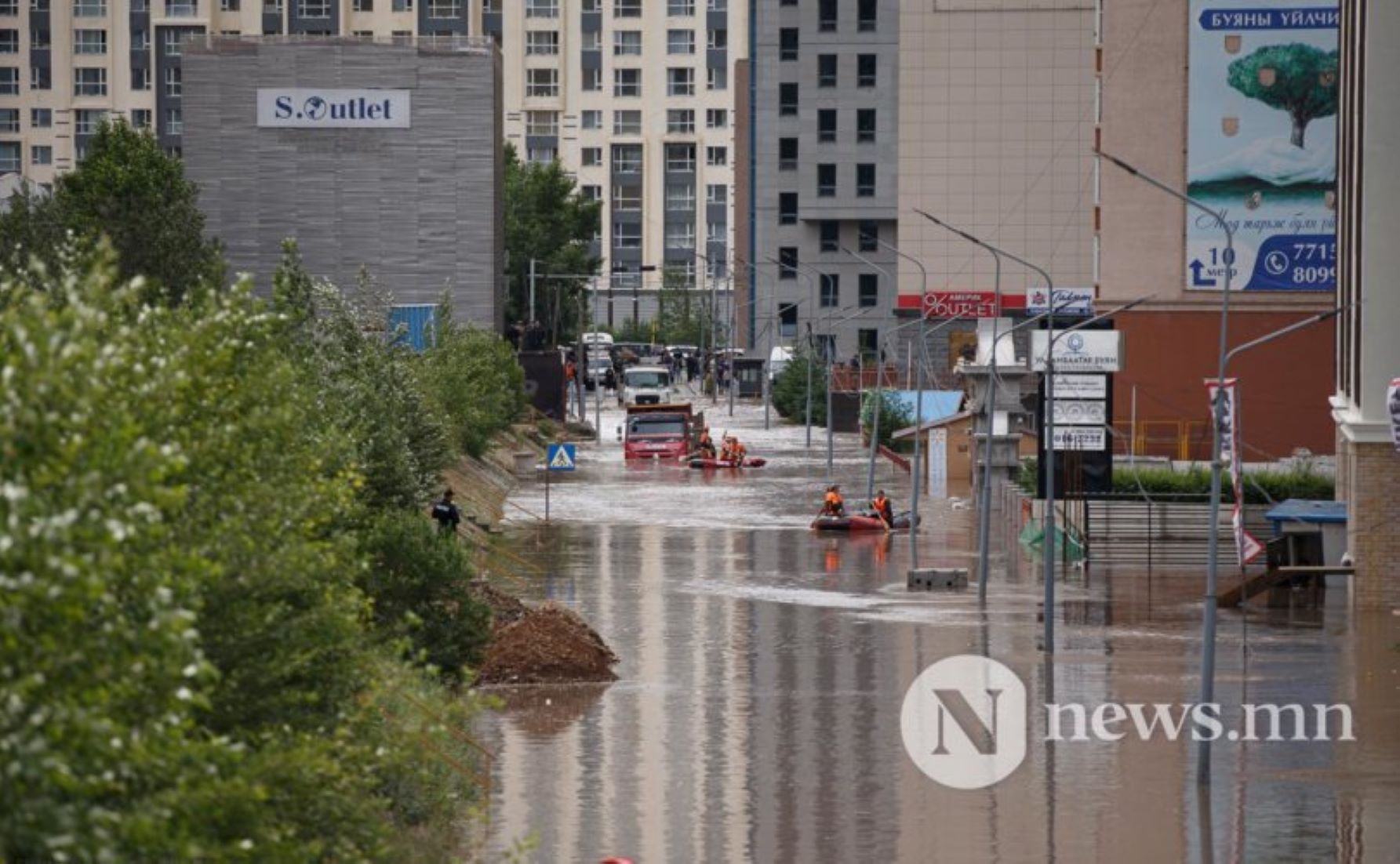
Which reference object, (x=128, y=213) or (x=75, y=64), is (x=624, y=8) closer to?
(x=75, y=64)

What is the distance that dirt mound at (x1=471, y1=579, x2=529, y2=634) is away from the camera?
128 ft

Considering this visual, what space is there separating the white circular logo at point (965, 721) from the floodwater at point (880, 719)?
277 mm

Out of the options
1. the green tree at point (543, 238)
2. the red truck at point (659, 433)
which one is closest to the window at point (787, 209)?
the green tree at point (543, 238)

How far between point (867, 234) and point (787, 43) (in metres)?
11.3

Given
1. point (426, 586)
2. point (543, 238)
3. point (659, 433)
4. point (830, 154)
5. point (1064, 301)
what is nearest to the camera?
point (426, 586)

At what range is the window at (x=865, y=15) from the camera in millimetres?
134125

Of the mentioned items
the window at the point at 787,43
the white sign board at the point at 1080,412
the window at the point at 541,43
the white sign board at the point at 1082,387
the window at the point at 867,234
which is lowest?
the white sign board at the point at 1080,412

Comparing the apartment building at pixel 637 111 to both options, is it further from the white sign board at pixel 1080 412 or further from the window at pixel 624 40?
the white sign board at pixel 1080 412

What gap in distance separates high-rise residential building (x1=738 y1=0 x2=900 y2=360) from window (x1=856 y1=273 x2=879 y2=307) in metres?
0.06

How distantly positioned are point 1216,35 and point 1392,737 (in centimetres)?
4616

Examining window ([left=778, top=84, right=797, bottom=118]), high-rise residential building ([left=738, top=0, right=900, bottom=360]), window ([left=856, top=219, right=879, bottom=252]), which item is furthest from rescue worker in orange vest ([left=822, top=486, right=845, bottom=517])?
window ([left=778, top=84, right=797, bottom=118])

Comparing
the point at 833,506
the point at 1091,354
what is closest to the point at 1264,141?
the point at 833,506

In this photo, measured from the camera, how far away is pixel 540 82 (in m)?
175

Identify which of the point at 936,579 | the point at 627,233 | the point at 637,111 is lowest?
the point at 936,579
